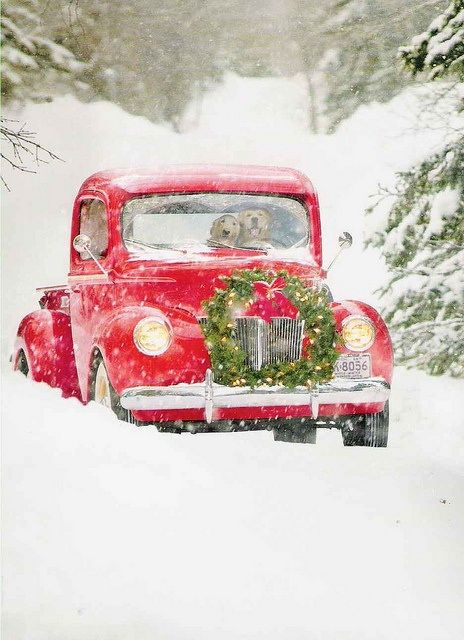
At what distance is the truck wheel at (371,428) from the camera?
347cm

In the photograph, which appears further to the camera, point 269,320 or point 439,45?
point 439,45

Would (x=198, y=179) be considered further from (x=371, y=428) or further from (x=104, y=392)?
(x=371, y=428)

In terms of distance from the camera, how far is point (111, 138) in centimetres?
354

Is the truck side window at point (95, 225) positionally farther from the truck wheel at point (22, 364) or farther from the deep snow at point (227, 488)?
the truck wheel at point (22, 364)

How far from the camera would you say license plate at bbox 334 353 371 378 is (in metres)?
3.33

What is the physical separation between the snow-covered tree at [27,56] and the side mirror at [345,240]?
1.25m

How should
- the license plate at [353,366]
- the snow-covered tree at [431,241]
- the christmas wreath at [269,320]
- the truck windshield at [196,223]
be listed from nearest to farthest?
the christmas wreath at [269,320], the license plate at [353,366], the truck windshield at [196,223], the snow-covered tree at [431,241]

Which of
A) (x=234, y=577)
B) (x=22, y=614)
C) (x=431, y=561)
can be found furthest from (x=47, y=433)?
(x=431, y=561)

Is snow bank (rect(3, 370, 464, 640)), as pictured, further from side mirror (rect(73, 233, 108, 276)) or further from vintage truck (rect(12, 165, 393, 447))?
side mirror (rect(73, 233, 108, 276))

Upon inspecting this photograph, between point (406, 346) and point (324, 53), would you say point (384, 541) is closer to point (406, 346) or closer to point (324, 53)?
point (406, 346)

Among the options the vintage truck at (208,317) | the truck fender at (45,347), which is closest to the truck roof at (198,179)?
the vintage truck at (208,317)

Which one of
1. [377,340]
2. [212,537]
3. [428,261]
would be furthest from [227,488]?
[428,261]

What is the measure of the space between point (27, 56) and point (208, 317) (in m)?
1.30

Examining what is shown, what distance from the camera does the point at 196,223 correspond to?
143 inches
